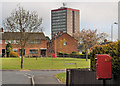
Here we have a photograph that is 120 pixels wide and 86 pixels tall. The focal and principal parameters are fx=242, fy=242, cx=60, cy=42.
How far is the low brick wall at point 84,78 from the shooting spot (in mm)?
6426

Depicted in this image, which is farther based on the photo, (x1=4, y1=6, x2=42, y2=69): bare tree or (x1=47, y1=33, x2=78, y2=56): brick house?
(x1=47, y1=33, x2=78, y2=56): brick house

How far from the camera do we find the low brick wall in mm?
6426

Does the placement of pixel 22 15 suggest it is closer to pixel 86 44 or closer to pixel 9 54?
pixel 86 44

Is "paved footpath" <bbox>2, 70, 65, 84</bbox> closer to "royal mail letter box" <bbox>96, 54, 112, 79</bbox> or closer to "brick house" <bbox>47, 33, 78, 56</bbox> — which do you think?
"royal mail letter box" <bbox>96, 54, 112, 79</bbox>

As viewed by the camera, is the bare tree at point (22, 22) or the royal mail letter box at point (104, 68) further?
the bare tree at point (22, 22)

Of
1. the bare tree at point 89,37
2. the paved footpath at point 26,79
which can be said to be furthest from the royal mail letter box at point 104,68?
the bare tree at point 89,37

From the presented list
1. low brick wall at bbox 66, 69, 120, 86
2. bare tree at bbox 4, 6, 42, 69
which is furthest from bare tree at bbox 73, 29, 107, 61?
low brick wall at bbox 66, 69, 120, 86

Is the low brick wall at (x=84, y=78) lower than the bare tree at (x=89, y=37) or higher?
lower

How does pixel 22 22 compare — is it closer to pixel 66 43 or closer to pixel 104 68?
pixel 104 68

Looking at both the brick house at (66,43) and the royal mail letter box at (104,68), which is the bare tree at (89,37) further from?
the royal mail letter box at (104,68)

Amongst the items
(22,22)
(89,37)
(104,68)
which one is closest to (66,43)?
(89,37)

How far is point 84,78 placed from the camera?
901cm

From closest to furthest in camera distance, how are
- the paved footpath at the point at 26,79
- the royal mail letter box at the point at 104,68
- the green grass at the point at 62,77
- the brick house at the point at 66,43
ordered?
1. the royal mail letter box at the point at 104,68
2. the paved footpath at the point at 26,79
3. the green grass at the point at 62,77
4. the brick house at the point at 66,43

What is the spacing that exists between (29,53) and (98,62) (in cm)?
6938
